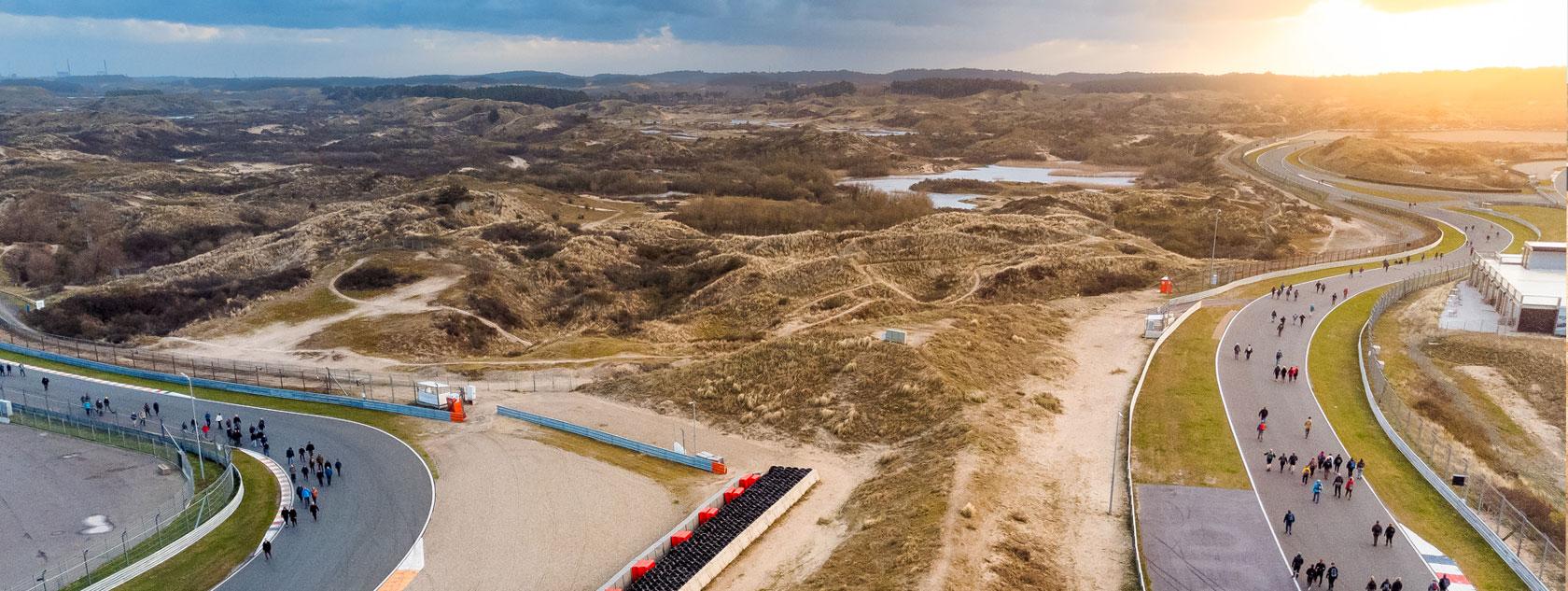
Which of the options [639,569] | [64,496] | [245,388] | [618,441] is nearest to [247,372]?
[245,388]

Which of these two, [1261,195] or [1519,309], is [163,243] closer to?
[1519,309]

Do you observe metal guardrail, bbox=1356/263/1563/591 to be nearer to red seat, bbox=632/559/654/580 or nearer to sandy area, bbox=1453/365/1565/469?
sandy area, bbox=1453/365/1565/469

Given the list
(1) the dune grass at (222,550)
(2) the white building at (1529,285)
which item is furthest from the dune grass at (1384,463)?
(1) the dune grass at (222,550)

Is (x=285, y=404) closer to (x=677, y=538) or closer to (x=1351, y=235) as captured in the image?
(x=677, y=538)

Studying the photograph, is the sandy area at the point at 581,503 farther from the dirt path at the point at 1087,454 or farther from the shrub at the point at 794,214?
the shrub at the point at 794,214

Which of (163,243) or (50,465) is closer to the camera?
(50,465)

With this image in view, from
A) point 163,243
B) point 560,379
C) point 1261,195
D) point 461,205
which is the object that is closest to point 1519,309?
point 560,379
